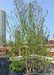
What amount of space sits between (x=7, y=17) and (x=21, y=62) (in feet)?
4.58

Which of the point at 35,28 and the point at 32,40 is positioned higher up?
the point at 35,28

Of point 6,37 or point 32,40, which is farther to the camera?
point 6,37

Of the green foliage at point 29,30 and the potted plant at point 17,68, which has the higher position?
the green foliage at point 29,30

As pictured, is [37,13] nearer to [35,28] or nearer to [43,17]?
[43,17]

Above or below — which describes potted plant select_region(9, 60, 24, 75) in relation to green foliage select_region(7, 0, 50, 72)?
below

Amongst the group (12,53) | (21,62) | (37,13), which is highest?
(37,13)

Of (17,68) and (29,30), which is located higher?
(29,30)

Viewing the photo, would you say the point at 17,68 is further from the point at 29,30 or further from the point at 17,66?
the point at 29,30

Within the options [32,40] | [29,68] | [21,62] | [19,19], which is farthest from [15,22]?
[29,68]

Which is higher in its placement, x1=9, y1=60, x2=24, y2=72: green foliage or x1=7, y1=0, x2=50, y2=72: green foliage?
x1=7, y1=0, x2=50, y2=72: green foliage

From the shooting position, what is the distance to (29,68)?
9.23 ft

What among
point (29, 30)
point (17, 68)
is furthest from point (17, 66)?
point (29, 30)

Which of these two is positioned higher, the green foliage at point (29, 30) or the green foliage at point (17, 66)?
the green foliage at point (29, 30)

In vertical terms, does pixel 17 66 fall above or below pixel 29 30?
below
